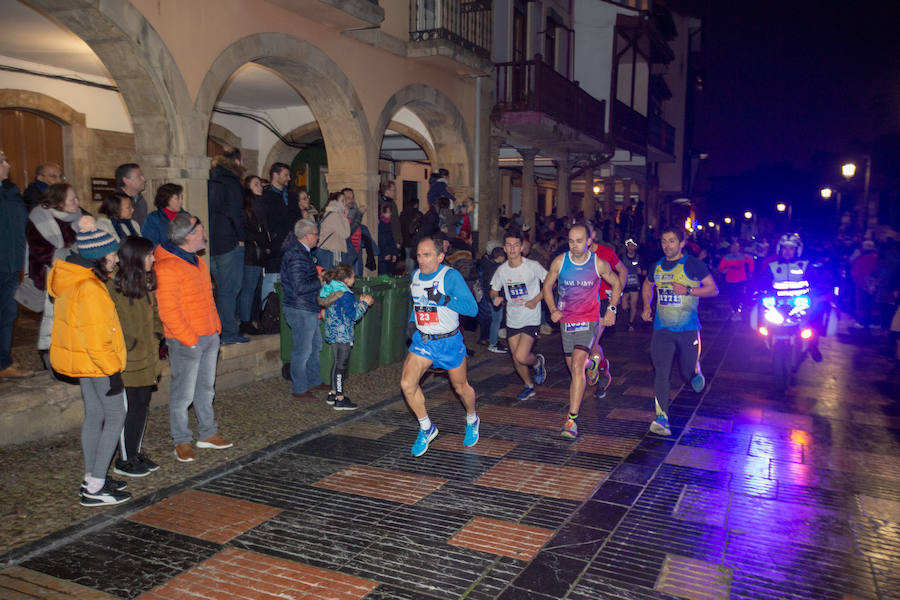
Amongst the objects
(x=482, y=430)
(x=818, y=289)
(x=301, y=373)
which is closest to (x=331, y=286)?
(x=301, y=373)

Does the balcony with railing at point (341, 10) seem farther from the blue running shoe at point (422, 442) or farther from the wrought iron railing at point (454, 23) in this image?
the blue running shoe at point (422, 442)

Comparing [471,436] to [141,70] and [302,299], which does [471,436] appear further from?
[141,70]

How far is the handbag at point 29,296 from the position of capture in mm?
6457

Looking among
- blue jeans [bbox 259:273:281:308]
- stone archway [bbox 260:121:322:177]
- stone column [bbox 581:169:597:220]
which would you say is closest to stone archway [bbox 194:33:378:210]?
blue jeans [bbox 259:273:281:308]

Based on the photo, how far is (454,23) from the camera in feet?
42.7

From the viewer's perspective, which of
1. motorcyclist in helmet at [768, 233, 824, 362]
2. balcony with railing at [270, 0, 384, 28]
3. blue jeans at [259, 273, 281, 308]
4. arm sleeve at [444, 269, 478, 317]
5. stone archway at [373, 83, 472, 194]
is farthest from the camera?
stone archway at [373, 83, 472, 194]

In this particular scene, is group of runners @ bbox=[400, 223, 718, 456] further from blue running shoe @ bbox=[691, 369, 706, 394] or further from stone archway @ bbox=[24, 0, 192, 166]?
stone archway @ bbox=[24, 0, 192, 166]

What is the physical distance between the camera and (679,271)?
22.4 ft

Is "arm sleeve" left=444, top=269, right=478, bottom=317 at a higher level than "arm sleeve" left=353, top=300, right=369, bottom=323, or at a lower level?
higher

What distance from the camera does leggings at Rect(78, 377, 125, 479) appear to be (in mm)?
4789

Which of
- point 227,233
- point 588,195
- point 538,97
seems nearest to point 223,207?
point 227,233

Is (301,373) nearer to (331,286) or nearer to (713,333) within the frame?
(331,286)

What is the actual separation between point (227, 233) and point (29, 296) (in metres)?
2.38

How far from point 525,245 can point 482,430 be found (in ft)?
17.4
